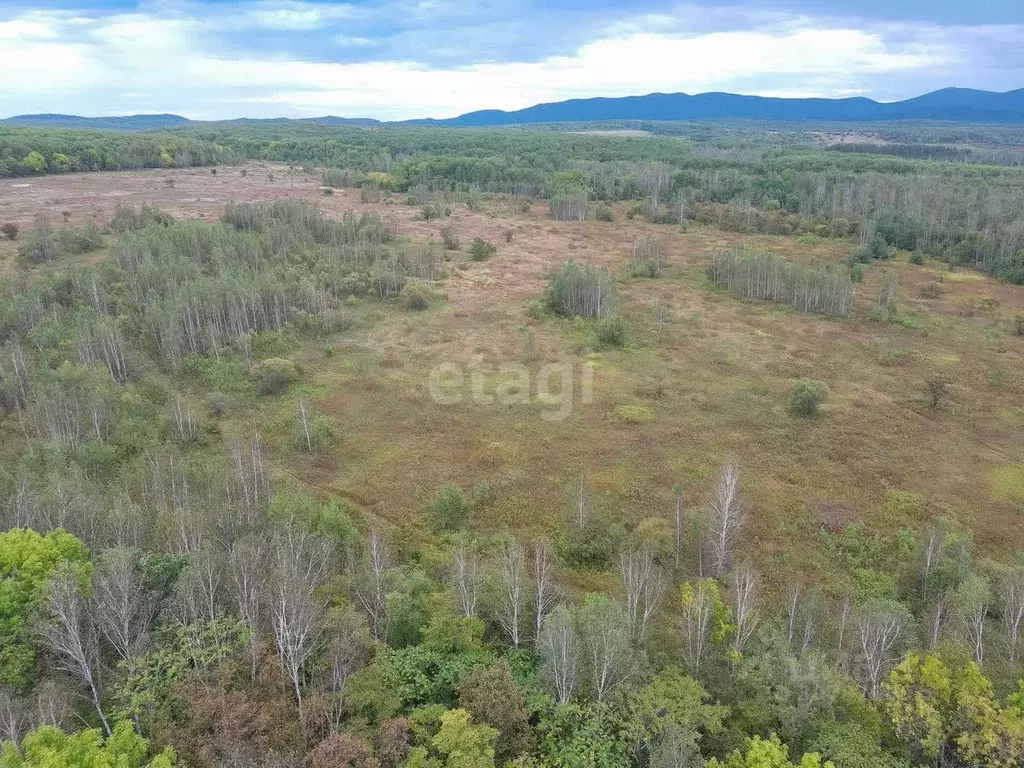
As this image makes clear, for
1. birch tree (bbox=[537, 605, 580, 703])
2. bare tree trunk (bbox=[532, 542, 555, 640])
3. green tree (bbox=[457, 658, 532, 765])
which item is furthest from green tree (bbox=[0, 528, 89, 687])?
bare tree trunk (bbox=[532, 542, 555, 640])

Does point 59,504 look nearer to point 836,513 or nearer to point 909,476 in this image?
point 836,513

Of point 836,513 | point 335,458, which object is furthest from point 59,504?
point 836,513

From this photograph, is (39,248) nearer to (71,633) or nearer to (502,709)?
(71,633)

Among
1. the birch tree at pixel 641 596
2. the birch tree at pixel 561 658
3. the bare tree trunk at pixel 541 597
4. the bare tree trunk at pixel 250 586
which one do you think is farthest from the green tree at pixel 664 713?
the bare tree trunk at pixel 250 586

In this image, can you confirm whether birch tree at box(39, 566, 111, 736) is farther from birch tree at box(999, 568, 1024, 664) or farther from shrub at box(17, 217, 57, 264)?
shrub at box(17, 217, 57, 264)

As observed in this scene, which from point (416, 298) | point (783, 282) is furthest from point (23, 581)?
point (783, 282)

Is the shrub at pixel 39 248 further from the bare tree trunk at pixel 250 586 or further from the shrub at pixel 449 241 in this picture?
the bare tree trunk at pixel 250 586
